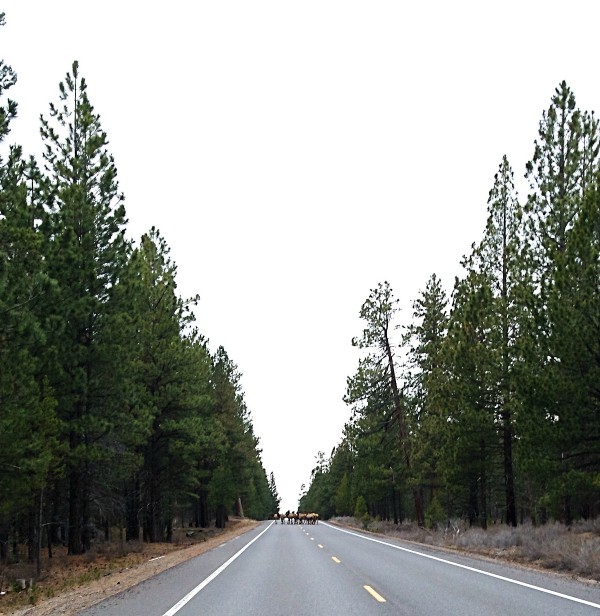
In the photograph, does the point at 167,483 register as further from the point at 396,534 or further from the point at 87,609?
the point at 87,609

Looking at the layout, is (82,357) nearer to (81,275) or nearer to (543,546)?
(81,275)

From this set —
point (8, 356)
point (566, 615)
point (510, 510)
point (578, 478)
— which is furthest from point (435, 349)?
point (566, 615)

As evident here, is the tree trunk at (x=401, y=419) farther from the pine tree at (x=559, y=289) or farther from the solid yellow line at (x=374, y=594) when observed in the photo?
the solid yellow line at (x=374, y=594)

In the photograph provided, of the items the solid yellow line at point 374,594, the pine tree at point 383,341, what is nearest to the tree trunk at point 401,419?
the pine tree at point 383,341

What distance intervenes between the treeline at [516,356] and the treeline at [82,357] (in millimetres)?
11951

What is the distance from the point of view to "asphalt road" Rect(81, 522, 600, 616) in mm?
10023

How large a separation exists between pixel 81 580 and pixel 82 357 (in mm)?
8635

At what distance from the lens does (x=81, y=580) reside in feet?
52.9

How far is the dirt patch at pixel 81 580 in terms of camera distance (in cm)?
1195

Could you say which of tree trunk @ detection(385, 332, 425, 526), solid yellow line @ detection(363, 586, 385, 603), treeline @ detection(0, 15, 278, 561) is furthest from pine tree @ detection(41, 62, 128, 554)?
tree trunk @ detection(385, 332, 425, 526)

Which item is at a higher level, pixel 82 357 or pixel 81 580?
pixel 82 357

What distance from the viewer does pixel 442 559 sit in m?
19.8

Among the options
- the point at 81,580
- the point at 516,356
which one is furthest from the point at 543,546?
the point at 81,580

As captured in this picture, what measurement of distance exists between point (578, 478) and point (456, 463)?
38.1 ft
